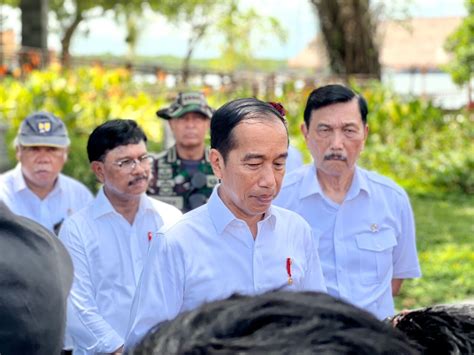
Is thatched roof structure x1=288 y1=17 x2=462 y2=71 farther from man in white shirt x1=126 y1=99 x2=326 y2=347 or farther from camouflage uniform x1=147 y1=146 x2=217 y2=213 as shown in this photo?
man in white shirt x1=126 y1=99 x2=326 y2=347

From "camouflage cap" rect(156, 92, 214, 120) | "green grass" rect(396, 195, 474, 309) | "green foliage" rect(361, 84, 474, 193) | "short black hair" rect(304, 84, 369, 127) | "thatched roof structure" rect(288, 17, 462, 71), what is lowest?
"green grass" rect(396, 195, 474, 309)

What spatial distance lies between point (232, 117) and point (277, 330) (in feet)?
5.83

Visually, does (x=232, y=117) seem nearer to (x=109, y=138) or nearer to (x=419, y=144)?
(x=109, y=138)

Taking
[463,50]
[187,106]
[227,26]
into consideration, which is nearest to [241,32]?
[227,26]

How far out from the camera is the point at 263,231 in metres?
2.96

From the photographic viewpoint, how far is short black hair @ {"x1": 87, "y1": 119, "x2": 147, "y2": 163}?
4.33 metres

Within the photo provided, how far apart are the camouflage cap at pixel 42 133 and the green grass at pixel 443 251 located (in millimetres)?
3488

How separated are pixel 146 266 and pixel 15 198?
2617mm

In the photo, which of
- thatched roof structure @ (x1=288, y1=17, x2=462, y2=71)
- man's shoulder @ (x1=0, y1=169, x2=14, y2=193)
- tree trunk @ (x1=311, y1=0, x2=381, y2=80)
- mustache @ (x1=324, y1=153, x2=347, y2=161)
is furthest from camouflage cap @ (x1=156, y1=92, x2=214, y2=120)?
thatched roof structure @ (x1=288, y1=17, x2=462, y2=71)

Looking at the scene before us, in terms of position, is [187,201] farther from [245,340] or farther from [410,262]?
[245,340]

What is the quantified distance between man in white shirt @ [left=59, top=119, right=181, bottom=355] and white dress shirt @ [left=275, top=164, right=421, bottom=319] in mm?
659

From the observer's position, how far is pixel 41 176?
5.22 metres

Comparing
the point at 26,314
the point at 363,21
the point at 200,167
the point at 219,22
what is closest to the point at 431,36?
the point at 219,22

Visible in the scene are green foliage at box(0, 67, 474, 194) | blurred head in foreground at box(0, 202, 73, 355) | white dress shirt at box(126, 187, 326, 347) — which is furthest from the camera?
green foliage at box(0, 67, 474, 194)
